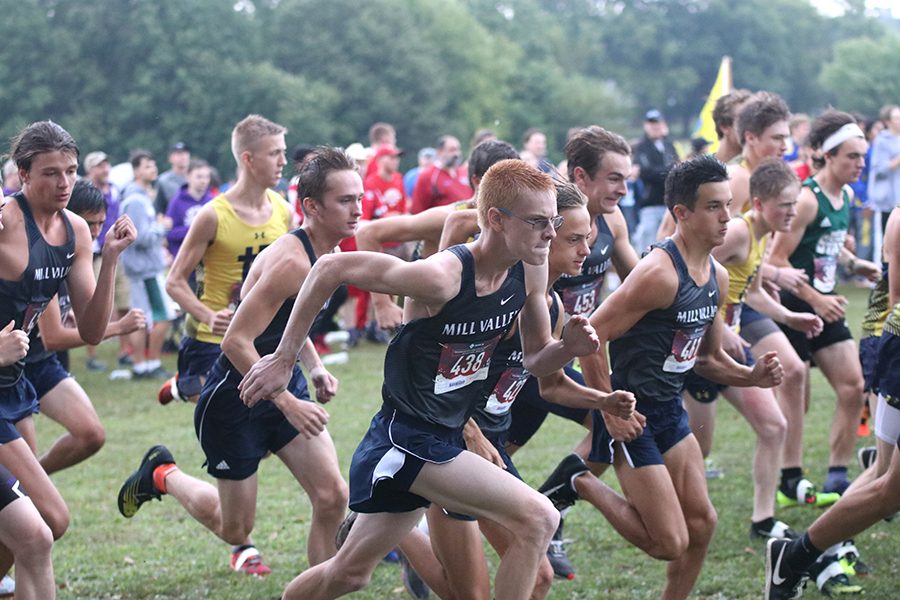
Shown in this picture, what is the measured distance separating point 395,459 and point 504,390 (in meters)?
0.87

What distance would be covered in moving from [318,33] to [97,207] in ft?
147

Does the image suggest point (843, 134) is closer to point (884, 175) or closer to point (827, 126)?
point (827, 126)

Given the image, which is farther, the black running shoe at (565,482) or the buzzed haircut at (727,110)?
the buzzed haircut at (727,110)

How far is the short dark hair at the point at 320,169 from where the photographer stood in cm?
555

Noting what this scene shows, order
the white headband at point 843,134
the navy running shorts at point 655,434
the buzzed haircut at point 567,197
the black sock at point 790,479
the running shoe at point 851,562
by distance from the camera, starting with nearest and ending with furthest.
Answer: the buzzed haircut at point 567,197 < the navy running shorts at point 655,434 < the running shoe at point 851,562 < the black sock at point 790,479 < the white headband at point 843,134

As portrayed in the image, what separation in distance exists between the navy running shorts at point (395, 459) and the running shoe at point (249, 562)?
1974 millimetres

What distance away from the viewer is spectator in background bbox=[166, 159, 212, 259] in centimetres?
1332

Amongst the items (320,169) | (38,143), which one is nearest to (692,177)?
(320,169)

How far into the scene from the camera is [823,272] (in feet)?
25.4

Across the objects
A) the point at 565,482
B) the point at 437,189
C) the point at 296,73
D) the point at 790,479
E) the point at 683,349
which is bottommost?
the point at 296,73

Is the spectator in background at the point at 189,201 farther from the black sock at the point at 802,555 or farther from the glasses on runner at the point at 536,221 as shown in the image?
the glasses on runner at the point at 536,221

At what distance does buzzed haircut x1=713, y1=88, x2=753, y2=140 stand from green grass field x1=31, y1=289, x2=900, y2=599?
7.62 feet

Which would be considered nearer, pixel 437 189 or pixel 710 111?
pixel 710 111

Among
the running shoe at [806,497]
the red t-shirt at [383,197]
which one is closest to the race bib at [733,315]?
the running shoe at [806,497]
